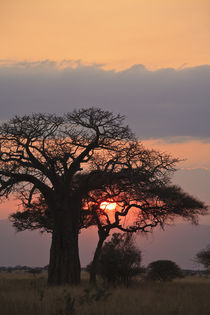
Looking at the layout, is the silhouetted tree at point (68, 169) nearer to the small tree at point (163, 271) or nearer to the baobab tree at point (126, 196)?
the baobab tree at point (126, 196)

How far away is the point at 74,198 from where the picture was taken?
73.3 ft

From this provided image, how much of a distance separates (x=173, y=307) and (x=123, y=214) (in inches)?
488

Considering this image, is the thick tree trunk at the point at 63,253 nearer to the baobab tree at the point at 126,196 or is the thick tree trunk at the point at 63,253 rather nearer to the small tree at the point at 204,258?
the baobab tree at the point at 126,196

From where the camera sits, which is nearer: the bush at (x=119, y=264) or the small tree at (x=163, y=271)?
the bush at (x=119, y=264)

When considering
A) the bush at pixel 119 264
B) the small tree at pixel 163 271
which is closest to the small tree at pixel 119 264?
the bush at pixel 119 264

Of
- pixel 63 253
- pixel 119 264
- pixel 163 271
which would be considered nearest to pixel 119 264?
pixel 119 264

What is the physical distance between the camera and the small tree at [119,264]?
82.4ft

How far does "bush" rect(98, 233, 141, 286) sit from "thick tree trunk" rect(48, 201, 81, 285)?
3.50 metres

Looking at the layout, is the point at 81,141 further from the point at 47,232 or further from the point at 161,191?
the point at 47,232

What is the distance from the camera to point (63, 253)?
21.9 m

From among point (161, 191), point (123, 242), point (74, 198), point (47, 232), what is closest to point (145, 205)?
point (161, 191)

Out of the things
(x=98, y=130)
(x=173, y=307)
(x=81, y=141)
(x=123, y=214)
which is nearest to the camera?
(x=173, y=307)

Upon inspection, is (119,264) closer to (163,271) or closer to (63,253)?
(63,253)

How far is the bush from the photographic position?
82.4 ft
